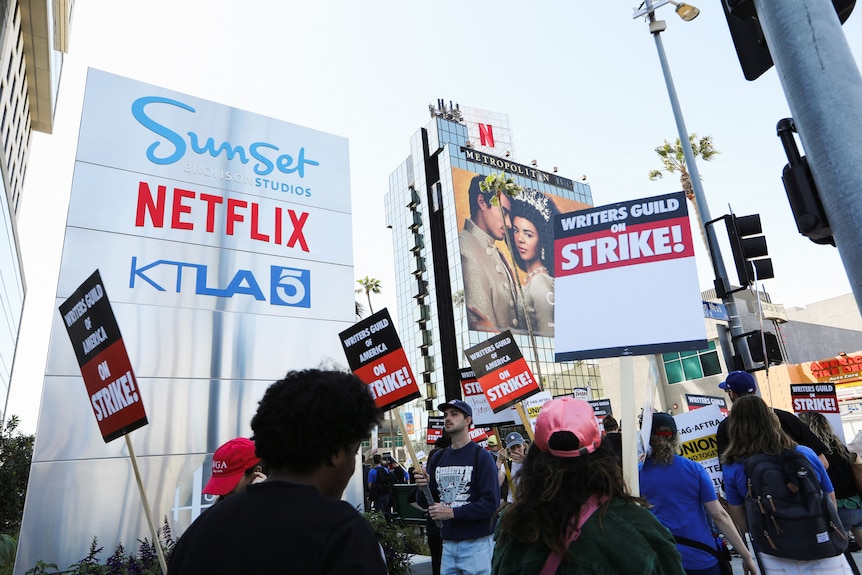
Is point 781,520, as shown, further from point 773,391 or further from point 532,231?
point 532,231

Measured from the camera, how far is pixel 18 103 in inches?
1490

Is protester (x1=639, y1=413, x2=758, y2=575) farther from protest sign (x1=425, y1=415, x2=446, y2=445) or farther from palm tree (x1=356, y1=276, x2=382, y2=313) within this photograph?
palm tree (x1=356, y1=276, x2=382, y2=313)

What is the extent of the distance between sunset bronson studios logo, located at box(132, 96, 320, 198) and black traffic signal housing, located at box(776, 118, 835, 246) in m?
7.53

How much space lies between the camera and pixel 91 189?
7.86 meters

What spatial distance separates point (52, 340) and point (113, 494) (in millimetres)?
1939

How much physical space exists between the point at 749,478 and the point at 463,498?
7.49 ft

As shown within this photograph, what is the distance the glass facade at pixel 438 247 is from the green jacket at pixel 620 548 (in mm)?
66183

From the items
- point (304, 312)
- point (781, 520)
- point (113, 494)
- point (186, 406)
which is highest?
point (304, 312)

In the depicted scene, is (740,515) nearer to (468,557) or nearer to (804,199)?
(468,557)

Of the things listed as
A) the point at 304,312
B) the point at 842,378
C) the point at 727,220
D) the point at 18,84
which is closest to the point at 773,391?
the point at 842,378

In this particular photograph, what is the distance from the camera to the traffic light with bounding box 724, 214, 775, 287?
897cm

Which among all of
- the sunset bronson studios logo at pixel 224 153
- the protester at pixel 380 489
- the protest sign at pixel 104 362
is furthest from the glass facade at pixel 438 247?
the protest sign at pixel 104 362

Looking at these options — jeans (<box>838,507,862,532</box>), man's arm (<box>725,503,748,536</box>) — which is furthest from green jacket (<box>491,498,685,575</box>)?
jeans (<box>838,507,862,532</box>)

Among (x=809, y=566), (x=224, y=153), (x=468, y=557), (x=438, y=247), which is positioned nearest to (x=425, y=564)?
(x=468, y=557)
